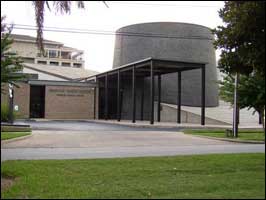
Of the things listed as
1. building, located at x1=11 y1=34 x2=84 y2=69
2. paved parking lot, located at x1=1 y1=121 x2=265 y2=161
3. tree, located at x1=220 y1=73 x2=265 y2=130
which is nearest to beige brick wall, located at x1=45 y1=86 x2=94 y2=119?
paved parking lot, located at x1=1 y1=121 x2=265 y2=161

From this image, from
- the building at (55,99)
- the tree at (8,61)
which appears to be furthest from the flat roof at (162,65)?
the tree at (8,61)

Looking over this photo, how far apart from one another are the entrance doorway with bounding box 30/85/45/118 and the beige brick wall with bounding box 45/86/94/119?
3.03 feet

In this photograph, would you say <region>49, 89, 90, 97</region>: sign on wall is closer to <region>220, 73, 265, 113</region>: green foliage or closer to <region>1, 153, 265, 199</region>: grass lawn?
<region>1, 153, 265, 199</region>: grass lawn

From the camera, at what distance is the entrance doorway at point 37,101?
6075 centimetres

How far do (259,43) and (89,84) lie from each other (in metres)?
52.1

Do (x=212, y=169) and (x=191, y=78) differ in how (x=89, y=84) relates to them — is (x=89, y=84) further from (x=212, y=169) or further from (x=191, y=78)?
(x=212, y=169)

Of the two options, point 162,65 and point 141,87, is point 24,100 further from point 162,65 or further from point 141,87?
point 162,65

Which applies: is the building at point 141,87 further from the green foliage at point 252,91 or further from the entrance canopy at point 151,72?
the green foliage at point 252,91

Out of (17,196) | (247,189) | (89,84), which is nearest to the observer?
(17,196)

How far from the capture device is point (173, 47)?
214 feet

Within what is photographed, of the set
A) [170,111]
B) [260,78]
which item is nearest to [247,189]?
[260,78]

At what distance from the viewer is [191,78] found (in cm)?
6556

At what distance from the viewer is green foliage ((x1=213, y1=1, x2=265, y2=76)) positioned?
11.8 m

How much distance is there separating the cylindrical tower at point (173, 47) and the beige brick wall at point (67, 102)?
29.9 feet
